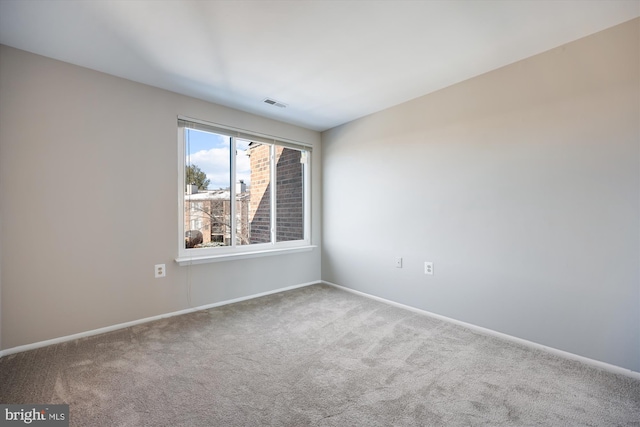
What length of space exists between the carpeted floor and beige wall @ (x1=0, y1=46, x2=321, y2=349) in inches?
12.6

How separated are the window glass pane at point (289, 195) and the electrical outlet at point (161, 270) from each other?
4.55 feet

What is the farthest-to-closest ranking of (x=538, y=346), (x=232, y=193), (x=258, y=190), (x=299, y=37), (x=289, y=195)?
(x=289, y=195)
(x=258, y=190)
(x=232, y=193)
(x=538, y=346)
(x=299, y=37)

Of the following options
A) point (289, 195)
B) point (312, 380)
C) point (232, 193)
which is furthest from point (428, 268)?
point (232, 193)

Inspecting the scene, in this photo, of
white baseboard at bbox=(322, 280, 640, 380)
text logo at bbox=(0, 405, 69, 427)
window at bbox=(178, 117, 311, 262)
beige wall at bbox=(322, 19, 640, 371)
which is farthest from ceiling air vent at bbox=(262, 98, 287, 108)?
text logo at bbox=(0, 405, 69, 427)

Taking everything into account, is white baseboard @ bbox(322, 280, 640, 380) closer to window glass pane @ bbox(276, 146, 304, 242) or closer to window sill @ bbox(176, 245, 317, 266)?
window sill @ bbox(176, 245, 317, 266)

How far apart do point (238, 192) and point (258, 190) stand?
1.00 feet

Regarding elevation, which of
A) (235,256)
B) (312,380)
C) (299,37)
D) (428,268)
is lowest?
(312,380)

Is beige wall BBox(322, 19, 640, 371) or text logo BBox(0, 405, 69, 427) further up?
beige wall BBox(322, 19, 640, 371)

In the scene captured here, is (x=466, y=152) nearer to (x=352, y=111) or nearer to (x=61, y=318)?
(x=352, y=111)

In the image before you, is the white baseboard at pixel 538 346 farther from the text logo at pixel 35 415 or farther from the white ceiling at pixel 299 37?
the text logo at pixel 35 415

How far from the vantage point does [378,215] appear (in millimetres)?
3309

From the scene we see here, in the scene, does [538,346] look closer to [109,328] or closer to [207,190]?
[207,190]

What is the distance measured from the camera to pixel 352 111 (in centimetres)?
329

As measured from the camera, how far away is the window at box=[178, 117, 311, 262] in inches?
115
